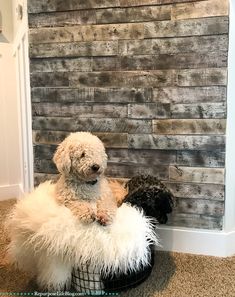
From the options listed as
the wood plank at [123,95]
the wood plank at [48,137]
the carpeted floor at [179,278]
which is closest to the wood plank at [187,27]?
the wood plank at [123,95]

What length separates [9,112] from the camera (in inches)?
121

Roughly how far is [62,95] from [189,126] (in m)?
0.81

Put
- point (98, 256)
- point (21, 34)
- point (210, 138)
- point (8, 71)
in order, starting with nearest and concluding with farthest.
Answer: point (98, 256) < point (210, 138) < point (21, 34) < point (8, 71)

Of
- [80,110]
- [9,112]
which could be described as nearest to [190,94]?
[80,110]

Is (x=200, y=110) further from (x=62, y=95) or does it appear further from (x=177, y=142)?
(x=62, y=95)

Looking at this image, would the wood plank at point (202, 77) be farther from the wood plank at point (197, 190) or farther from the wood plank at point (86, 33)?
the wood plank at point (197, 190)

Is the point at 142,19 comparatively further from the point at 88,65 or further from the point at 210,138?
the point at 210,138

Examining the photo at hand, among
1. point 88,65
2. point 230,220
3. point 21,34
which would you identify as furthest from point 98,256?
point 21,34

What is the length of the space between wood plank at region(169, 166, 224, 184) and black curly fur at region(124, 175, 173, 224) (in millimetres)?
227

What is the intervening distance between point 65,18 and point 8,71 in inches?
47.3

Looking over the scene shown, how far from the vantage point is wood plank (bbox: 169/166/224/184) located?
75.7 inches

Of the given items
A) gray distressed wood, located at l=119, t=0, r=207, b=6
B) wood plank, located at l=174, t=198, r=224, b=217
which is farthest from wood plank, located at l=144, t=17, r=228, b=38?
wood plank, located at l=174, t=198, r=224, b=217

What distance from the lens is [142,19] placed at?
191cm

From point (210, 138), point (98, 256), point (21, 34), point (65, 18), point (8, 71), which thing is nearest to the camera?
point (98, 256)
